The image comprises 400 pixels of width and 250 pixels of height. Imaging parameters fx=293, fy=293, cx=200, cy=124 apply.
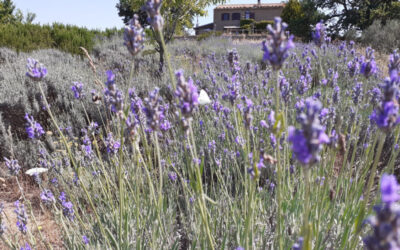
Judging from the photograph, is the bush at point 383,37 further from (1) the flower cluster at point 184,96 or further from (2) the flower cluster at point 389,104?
(1) the flower cluster at point 184,96

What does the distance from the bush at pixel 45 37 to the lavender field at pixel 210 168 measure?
434cm

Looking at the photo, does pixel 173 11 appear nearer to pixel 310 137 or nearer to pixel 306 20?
pixel 310 137

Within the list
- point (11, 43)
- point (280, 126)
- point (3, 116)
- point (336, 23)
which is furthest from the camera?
point (336, 23)

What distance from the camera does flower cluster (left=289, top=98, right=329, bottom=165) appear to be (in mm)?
639

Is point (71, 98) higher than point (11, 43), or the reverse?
point (11, 43)

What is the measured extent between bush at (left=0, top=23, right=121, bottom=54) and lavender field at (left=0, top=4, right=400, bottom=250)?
4336 mm

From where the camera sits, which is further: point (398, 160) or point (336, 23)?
point (336, 23)

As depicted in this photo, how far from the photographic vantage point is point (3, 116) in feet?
15.0

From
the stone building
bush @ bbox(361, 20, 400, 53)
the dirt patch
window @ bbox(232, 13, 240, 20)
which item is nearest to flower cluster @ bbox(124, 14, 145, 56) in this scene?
the dirt patch

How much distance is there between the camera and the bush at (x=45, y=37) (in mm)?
8953

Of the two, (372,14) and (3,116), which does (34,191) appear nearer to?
(3,116)

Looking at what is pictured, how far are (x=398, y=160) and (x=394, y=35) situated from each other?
38.7 feet

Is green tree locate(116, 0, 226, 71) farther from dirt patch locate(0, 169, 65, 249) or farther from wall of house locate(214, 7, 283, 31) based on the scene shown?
wall of house locate(214, 7, 283, 31)

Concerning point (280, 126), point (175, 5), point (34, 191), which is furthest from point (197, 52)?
point (280, 126)
